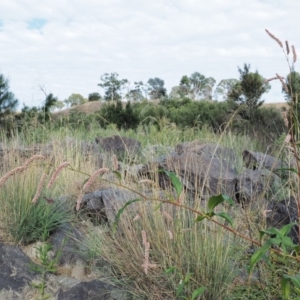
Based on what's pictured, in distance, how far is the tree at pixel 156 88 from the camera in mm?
39844

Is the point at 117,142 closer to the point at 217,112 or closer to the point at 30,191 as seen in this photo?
the point at 30,191

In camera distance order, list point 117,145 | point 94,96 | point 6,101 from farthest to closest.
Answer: point 94,96 < point 6,101 < point 117,145

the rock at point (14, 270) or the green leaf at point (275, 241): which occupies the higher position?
the green leaf at point (275, 241)

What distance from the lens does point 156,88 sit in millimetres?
41625

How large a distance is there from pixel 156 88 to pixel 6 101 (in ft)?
84.1

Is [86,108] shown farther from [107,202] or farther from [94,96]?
[107,202]

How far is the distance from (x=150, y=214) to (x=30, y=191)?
1.39 m

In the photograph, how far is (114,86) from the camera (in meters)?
28.2

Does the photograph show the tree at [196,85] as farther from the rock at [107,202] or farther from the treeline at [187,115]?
the rock at [107,202]

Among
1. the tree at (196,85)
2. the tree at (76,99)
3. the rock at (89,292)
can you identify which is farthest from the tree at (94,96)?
the rock at (89,292)

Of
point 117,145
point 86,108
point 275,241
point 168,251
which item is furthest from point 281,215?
point 86,108

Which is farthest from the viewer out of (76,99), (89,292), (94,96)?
(76,99)

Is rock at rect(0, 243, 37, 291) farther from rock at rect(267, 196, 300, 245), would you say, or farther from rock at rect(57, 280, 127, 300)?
rock at rect(267, 196, 300, 245)

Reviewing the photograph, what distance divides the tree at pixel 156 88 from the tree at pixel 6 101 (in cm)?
2208
